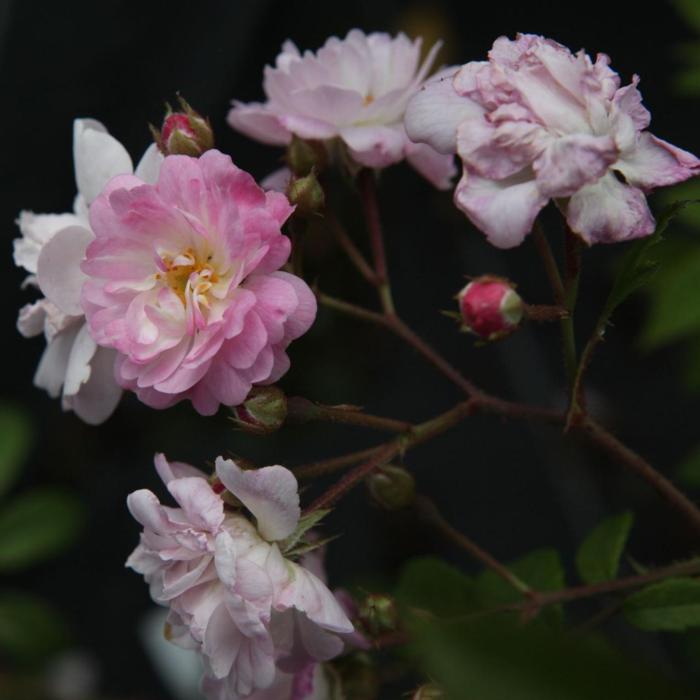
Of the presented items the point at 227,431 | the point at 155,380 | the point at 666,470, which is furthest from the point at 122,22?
the point at 155,380

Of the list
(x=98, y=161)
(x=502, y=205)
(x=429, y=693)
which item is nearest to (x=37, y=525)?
(x=98, y=161)

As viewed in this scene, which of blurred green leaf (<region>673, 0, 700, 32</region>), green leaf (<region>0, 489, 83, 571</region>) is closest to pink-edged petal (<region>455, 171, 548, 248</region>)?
blurred green leaf (<region>673, 0, 700, 32</region>)

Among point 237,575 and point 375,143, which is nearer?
point 237,575

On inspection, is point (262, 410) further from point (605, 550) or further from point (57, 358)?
point (605, 550)

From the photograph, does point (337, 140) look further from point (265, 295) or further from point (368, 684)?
point (368, 684)

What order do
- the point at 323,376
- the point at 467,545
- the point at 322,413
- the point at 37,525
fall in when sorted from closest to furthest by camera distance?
1. the point at 322,413
2. the point at 467,545
3. the point at 37,525
4. the point at 323,376
